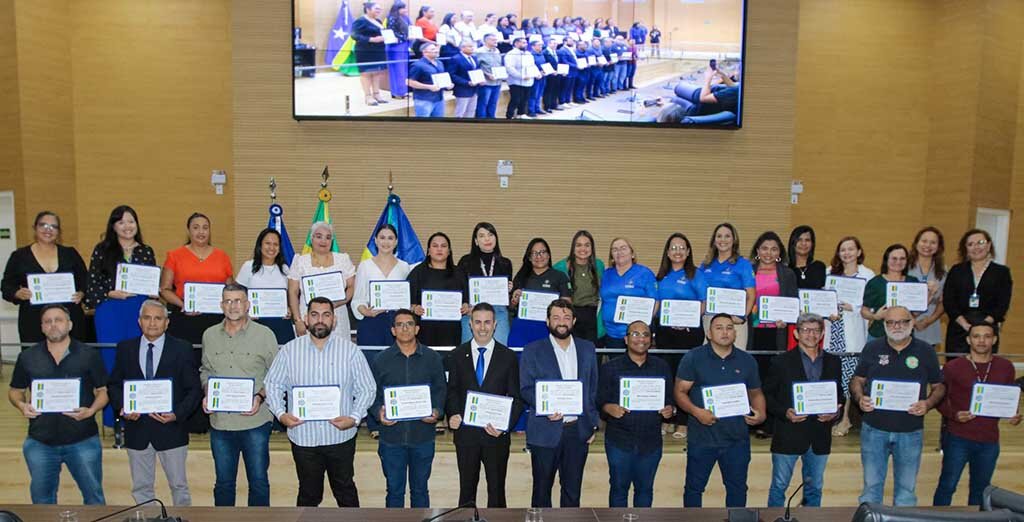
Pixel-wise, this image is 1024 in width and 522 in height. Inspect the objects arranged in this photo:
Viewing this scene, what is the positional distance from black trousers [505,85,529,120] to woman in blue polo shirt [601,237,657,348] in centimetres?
334

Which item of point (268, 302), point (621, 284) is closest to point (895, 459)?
point (621, 284)

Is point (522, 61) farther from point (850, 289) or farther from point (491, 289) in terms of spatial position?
point (850, 289)

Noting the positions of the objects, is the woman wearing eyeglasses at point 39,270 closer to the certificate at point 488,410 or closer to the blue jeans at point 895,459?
the certificate at point 488,410

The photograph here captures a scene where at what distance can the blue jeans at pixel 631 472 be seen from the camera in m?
5.54

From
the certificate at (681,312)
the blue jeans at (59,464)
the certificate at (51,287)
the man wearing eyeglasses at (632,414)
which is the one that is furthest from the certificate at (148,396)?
the certificate at (681,312)

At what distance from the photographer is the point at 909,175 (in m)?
12.1

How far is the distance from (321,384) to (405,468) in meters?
0.94

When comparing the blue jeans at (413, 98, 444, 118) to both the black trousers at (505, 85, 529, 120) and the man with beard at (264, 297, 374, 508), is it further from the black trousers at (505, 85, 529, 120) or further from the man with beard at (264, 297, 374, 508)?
the man with beard at (264, 297, 374, 508)

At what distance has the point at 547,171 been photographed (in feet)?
32.4

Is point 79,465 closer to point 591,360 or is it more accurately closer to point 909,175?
point 591,360

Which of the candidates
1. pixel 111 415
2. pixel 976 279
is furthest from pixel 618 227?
pixel 111 415

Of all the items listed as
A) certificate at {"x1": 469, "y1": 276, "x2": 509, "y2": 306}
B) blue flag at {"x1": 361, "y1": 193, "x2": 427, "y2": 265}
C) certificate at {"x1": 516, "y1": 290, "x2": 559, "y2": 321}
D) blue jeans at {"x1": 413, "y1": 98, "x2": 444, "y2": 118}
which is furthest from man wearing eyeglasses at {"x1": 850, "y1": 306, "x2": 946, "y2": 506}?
blue jeans at {"x1": 413, "y1": 98, "x2": 444, "y2": 118}

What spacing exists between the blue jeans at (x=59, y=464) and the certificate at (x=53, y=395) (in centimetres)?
33

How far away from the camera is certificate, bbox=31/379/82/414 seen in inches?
205
